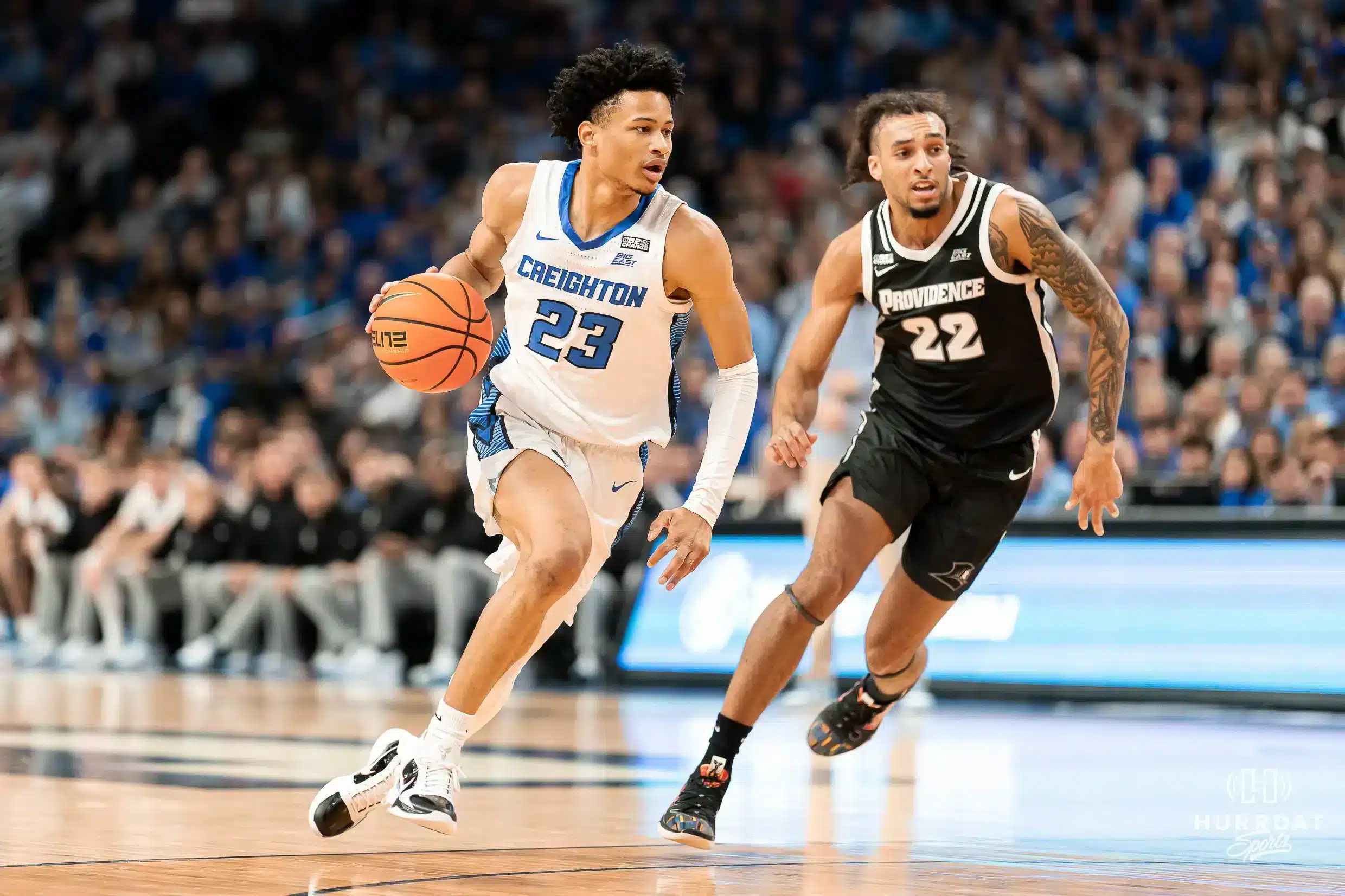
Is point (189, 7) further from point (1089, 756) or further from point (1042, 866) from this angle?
point (1042, 866)

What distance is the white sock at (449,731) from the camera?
4938 millimetres

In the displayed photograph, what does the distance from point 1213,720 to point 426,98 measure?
43.6 ft

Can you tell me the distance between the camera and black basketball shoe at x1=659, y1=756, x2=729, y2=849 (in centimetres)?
496

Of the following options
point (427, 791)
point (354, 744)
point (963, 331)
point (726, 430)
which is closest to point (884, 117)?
point (963, 331)

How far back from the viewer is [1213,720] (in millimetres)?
10000

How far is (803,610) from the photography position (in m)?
5.46

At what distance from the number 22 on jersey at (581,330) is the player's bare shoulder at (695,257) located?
0.73ft

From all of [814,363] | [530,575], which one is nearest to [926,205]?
[814,363]

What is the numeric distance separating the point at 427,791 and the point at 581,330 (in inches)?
58.7

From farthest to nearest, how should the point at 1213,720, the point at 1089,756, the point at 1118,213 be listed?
the point at 1118,213 < the point at 1213,720 < the point at 1089,756

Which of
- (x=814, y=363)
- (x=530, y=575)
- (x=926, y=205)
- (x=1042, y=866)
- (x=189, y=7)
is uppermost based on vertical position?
(x=189, y=7)

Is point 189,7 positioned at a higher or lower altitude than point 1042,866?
higher

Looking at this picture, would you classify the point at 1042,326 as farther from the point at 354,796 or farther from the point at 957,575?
the point at 354,796

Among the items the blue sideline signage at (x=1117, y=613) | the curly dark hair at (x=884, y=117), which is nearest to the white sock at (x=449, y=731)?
the curly dark hair at (x=884, y=117)
